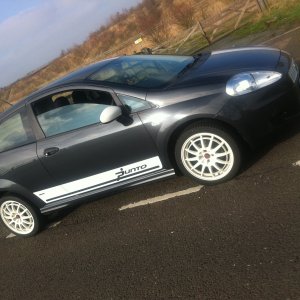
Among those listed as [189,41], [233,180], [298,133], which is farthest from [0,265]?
[189,41]

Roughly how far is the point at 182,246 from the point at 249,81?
183 cm

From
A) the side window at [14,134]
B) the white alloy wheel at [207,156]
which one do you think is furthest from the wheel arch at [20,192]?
the white alloy wheel at [207,156]

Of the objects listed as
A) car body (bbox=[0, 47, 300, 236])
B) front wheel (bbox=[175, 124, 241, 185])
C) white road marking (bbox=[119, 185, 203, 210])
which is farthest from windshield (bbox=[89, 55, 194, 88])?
white road marking (bbox=[119, 185, 203, 210])

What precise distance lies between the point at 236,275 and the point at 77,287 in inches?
66.9

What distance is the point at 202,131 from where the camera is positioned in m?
5.11

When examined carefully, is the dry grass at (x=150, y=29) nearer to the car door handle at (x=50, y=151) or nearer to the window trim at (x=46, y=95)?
the window trim at (x=46, y=95)

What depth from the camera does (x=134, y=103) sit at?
536cm

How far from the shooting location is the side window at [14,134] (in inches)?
236

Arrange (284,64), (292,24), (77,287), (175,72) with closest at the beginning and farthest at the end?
(77,287) → (284,64) → (175,72) → (292,24)

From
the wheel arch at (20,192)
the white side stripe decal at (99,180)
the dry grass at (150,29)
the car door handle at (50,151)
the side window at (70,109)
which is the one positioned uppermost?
the side window at (70,109)

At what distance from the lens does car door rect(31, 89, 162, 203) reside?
17.7 ft

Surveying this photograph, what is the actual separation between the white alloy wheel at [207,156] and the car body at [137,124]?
11 mm

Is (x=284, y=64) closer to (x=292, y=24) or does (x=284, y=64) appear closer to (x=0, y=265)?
(x=0, y=265)

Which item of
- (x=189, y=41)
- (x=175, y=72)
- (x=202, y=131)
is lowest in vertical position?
(x=189, y=41)
